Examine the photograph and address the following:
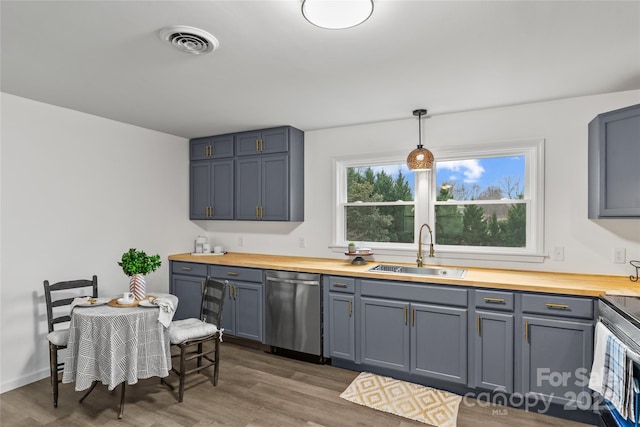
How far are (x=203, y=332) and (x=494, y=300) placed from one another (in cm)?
234

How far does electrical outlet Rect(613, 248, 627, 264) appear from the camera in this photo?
2.78 metres

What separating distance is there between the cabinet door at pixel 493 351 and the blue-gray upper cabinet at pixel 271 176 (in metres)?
2.22

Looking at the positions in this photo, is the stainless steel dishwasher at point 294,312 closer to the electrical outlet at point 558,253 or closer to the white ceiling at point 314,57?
the white ceiling at point 314,57

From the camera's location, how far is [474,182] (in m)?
3.44

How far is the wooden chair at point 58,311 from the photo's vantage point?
2.59m

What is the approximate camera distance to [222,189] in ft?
14.4

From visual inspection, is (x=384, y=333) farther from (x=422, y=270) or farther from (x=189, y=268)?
(x=189, y=268)

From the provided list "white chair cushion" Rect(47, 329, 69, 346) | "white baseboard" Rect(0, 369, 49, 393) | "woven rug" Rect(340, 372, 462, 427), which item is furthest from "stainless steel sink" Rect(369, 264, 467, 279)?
"white baseboard" Rect(0, 369, 49, 393)

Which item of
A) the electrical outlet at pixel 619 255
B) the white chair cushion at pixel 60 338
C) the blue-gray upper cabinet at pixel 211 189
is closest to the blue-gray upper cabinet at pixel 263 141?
the blue-gray upper cabinet at pixel 211 189

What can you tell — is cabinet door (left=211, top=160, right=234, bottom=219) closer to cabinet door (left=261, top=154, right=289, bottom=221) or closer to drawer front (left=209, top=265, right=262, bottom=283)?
cabinet door (left=261, top=154, right=289, bottom=221)

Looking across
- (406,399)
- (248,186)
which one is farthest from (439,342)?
(248,186)

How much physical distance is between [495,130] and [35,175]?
166 inches

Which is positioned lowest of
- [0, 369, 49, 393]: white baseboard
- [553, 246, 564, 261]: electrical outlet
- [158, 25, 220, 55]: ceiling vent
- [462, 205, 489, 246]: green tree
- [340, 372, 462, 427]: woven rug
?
[340, 372, 462, 427]: woven rug

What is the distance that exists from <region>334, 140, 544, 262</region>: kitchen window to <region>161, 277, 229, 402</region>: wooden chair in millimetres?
1490
